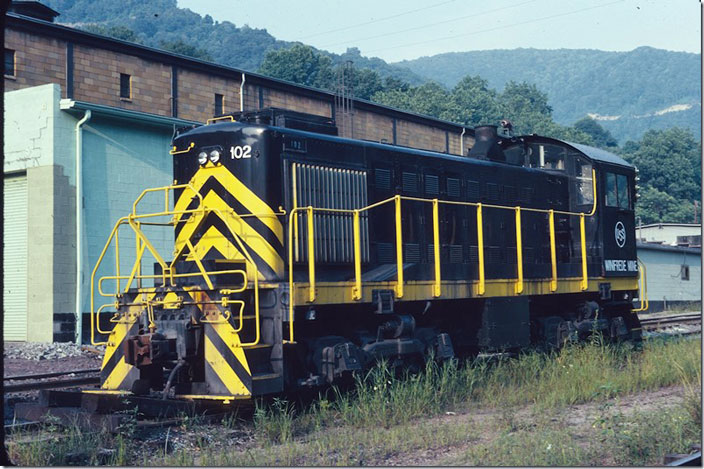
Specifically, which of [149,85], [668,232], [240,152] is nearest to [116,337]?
[240,152]

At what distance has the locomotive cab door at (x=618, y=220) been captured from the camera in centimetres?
1338

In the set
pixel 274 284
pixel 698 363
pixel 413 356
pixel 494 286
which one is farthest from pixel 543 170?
pixel 274 284

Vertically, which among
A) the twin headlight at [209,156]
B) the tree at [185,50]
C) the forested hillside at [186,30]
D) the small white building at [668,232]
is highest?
the forested hillside at [186,30]

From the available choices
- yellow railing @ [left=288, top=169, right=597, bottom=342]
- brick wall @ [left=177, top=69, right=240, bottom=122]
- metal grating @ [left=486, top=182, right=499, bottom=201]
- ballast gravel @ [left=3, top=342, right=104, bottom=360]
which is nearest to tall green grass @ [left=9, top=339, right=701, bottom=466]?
yellow railing @ [left=288, top=169, right=597, bottom=342]

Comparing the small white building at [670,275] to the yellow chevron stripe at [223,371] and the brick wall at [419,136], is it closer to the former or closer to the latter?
the brick wall at [419,136]

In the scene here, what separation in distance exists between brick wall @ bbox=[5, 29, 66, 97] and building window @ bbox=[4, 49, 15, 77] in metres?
0.10

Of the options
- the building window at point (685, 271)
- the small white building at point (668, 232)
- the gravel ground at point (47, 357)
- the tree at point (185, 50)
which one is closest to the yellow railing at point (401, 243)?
the gravel ground at point (47, 357)

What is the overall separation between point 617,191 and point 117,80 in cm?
1999

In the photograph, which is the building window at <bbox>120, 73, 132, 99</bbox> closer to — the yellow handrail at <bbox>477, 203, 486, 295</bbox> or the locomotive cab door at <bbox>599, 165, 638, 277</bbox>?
the locomotive cab door at <bbox>599, 165, 638, 277</bbox>

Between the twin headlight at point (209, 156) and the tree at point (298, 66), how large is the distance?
5999 centimetres

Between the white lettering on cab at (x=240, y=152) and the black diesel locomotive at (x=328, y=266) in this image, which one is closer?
the black diesel locomotive at (x=328, y=266)

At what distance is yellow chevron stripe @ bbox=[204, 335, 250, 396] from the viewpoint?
25.1ft

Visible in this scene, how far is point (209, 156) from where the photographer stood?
916cm

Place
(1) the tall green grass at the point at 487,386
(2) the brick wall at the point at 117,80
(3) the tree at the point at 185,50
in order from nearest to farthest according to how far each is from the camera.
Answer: (1) the tall green grass at the point at 487,386 → (2) the brick wall at the point at 117,80 → (3) the tree at the point at 185,50
